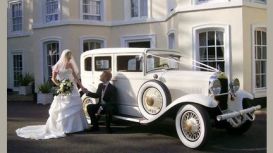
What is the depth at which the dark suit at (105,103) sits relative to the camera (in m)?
8.62

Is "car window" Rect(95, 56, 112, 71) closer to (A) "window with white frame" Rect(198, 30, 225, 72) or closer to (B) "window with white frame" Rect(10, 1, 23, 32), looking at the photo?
(A) "window with white frame" Rect(198, 30, 225, 72)

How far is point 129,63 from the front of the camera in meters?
8.88

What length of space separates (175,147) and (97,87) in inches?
120

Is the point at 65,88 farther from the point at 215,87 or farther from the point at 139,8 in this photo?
the point at 139,8

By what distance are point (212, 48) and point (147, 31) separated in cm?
439

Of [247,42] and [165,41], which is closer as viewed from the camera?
[247,42]

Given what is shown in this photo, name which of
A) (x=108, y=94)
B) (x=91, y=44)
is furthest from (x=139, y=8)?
(x=108, y=94)

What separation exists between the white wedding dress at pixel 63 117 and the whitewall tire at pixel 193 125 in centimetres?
265

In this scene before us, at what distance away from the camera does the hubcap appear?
7.07 meters

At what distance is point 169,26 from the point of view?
15070 millimetres

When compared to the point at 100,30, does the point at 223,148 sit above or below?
below

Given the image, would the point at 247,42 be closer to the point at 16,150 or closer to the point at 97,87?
the point at 97,87

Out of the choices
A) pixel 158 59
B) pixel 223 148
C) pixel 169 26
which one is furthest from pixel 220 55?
pixel 223 148

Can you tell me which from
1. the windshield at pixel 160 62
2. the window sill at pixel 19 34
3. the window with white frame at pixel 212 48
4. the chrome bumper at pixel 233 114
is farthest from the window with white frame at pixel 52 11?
the chrome bumper at pixel 233 114
